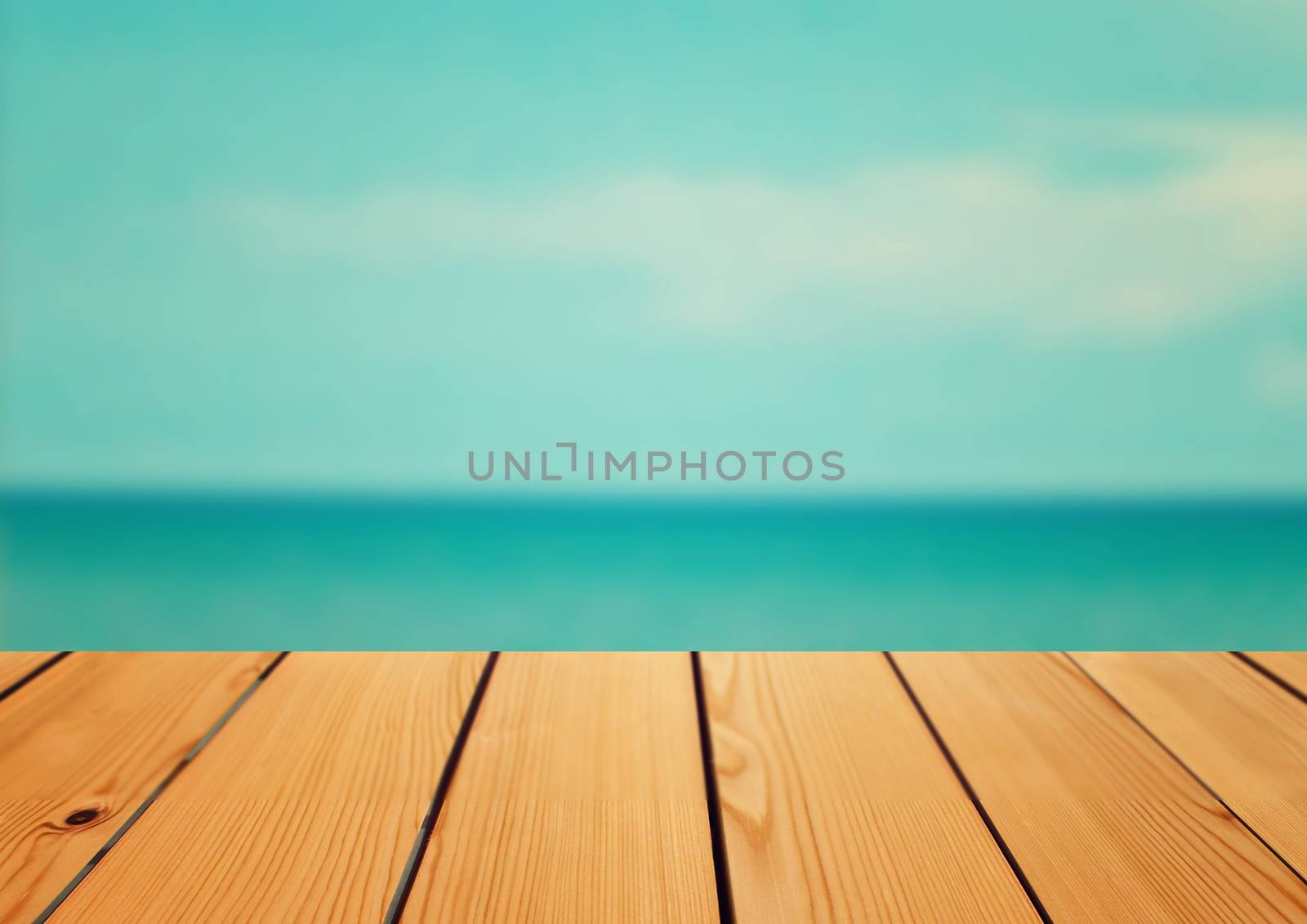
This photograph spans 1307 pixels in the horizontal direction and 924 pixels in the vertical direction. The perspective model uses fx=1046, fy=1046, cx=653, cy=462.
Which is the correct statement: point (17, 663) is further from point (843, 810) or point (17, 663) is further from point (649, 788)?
point (843, 810)

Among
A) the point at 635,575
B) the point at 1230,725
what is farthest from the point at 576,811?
the point at 635,575

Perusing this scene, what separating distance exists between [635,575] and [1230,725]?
160 centimetres

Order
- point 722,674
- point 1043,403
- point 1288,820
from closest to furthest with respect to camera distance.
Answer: point 1288,820
point 722,674
point 1043,403

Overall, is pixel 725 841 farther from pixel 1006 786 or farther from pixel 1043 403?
pixel 1043 403

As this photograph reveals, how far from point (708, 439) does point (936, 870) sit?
2.30 meters

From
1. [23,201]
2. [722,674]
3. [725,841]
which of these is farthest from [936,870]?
[23,201]

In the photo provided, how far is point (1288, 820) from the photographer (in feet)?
2.29

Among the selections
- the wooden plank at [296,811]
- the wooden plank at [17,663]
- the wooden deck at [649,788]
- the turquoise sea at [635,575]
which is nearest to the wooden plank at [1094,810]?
the wooden deck at [649,788]

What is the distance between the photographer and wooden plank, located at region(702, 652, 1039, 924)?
0.58 m

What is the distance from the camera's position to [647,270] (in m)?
2.79

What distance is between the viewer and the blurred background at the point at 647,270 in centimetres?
262

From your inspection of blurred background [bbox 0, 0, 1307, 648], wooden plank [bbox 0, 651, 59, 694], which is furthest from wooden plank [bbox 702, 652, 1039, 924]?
blurred background [bbox 0, 0, 1307, 648]

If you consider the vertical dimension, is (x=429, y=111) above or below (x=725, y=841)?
above

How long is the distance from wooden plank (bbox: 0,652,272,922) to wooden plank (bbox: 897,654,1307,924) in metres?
0.57
